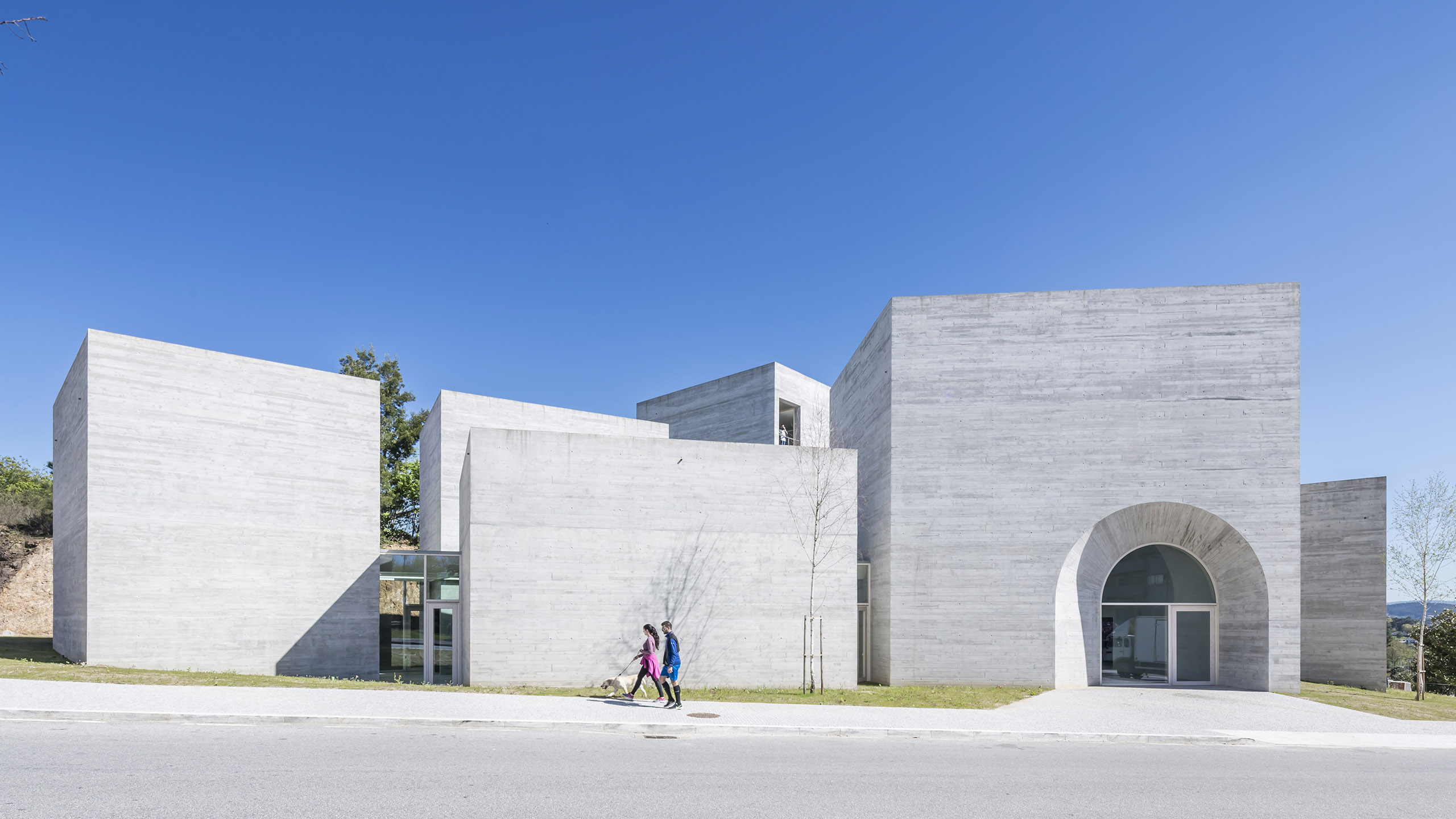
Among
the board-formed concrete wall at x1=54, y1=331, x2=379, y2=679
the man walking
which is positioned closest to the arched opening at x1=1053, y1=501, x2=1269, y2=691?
the man walking

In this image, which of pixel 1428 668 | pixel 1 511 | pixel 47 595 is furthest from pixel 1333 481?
pixel 1 511

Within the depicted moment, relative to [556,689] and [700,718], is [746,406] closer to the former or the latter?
[556,689]

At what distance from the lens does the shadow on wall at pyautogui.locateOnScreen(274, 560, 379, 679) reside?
2197 cm

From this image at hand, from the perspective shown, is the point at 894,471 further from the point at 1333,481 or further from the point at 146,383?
the point at 146,383

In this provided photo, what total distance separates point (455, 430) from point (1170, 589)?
863 inches

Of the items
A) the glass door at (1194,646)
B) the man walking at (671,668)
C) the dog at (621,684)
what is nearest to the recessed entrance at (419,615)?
the dog at (621,684)

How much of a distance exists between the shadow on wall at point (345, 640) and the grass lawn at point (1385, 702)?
23.0m

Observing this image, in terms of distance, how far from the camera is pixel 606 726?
11633 millimetres

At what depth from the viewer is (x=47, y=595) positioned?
35.6m

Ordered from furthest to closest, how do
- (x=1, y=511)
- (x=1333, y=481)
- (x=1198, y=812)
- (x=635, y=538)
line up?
(x=1, y=511), (x=1333, y=481), (x=635, y=538), (x=1198, y=812)

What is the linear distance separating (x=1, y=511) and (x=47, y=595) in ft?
24.2

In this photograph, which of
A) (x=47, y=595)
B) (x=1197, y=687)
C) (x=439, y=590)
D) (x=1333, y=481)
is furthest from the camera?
(x=47, y=595)

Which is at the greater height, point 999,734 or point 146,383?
point 146,383

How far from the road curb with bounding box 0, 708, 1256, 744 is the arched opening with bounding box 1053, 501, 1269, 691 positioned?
6.97 m
